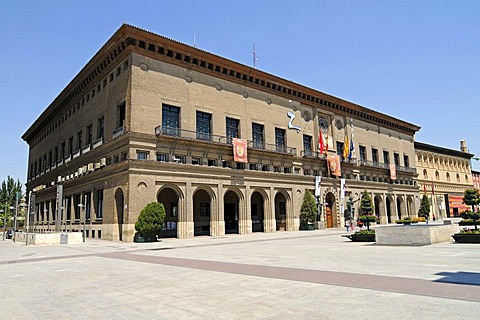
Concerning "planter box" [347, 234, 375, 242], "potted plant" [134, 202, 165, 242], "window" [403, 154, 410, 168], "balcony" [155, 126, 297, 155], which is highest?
"window" [403, 154, 410, 168]

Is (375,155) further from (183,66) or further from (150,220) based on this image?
(150,220)

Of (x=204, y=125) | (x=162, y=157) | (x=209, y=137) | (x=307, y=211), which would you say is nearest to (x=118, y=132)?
(x=162, y=157)

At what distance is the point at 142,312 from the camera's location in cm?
705

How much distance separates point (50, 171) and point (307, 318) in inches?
2253

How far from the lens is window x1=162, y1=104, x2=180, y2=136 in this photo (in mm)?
34406

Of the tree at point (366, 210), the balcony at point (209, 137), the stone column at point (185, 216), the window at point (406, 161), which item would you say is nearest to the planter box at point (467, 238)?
the tree at point (366, 210)

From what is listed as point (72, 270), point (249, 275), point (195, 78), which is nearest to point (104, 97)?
point (195, 78)

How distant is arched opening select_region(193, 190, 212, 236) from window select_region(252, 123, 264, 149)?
27.5 feet

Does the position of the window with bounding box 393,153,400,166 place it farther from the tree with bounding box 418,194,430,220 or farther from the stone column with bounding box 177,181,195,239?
the stone column with bounding box 177,181,195,239

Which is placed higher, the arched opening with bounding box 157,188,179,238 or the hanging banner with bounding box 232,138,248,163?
the hanging banner with bounding box 232,138,248,163

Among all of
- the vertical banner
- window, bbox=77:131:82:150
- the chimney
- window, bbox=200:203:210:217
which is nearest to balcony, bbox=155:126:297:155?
the vertical banner

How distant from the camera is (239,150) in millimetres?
39219

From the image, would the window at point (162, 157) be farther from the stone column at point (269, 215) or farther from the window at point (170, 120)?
the stone column at point (269, 215)

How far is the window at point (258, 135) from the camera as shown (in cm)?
4250
